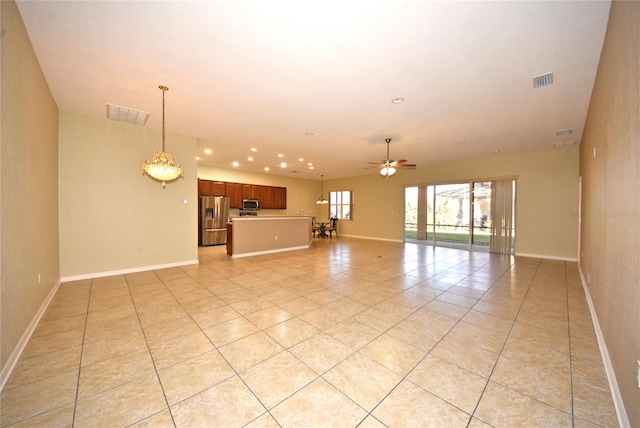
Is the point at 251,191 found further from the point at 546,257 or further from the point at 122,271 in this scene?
the point at 546,257

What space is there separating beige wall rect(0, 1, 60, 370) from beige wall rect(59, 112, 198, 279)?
2.79 ft

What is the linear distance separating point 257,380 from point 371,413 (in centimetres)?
83

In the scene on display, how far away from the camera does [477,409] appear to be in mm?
1472

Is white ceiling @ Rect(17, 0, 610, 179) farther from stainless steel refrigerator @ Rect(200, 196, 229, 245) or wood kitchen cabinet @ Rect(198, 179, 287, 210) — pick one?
wood kitchen cabinet @ Rect(198, 179, 287, 210)

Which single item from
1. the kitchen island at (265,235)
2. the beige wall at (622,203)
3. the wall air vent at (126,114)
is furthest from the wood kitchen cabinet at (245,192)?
the beige wall at (622,203)

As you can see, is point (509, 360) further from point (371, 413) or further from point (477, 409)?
point (371, 413)

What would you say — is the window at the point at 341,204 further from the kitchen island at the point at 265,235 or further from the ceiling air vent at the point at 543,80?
the ceiling air vent at the point at 543,80

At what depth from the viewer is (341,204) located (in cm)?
1148

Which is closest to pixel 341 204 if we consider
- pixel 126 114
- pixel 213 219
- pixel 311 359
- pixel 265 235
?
pixel 265 235

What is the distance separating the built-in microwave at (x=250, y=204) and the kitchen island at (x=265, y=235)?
9.10 feet

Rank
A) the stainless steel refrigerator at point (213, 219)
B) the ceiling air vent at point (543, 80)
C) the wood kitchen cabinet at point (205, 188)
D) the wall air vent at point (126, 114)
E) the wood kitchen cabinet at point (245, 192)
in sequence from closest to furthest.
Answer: the ceiling air vent at point (543, 80) < the wall air vent at point (126, 114) < the stainless steel refrigerator at point (213, 219) < the wood kitchen cabinet at point (205, 188) < the wood kitchen cabinet at point (245, 192)

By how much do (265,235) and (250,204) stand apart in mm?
3122

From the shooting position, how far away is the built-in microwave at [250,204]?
9.38m

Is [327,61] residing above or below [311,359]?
above
